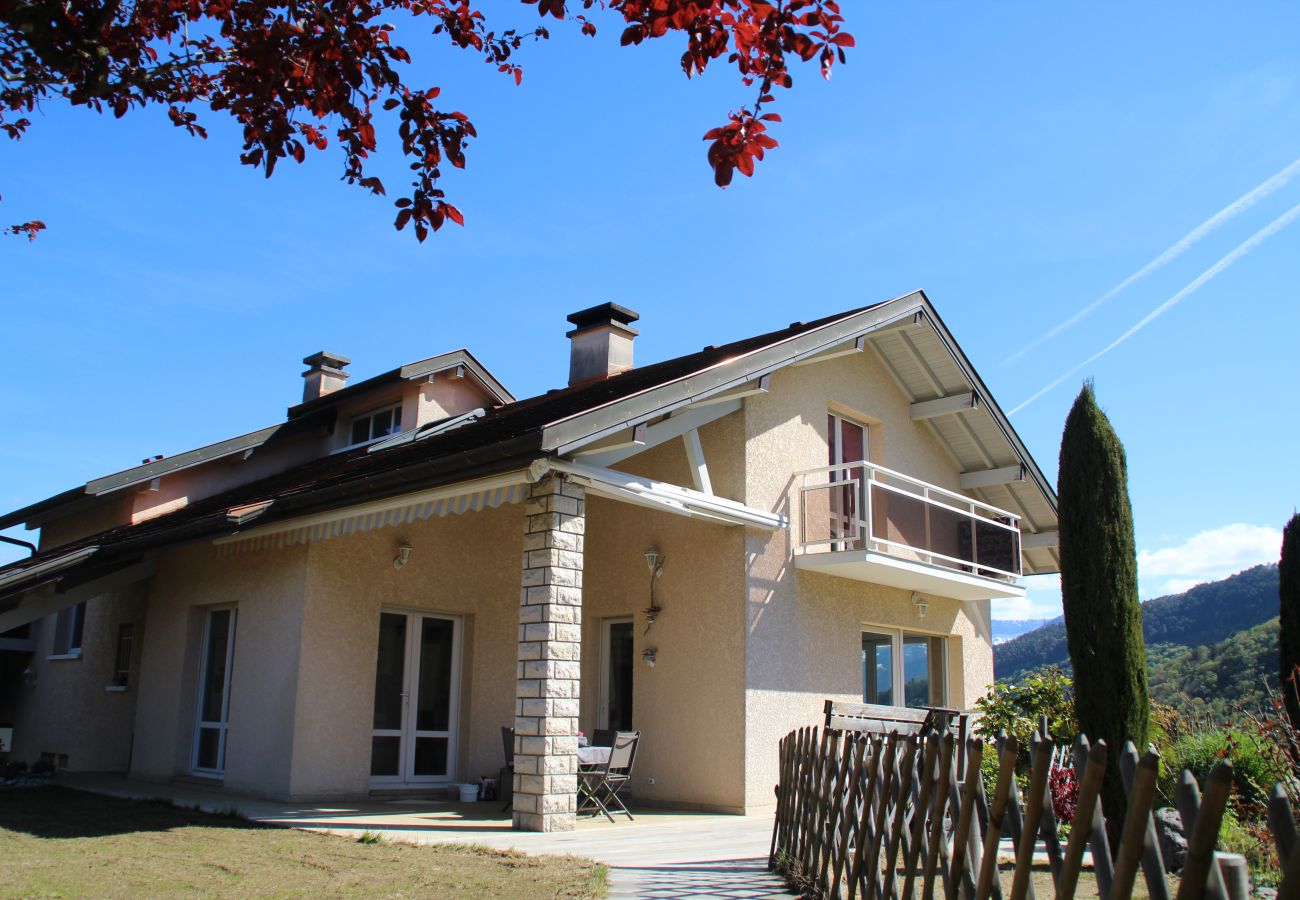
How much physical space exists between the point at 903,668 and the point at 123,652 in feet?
39.4

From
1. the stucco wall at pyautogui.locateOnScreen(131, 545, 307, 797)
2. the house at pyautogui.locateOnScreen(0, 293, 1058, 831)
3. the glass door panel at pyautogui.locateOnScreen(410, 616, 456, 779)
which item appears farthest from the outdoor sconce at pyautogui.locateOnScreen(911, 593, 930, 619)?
the stucco wall at pyautogui.locateOnScreen(131, 545, 307, 797)

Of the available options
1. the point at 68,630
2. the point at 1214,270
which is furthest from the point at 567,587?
the point at 1214,270

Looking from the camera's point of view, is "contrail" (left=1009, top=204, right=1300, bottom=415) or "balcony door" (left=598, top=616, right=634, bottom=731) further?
"contrail" (left=1009, top=204, right=1300, bottom=415)

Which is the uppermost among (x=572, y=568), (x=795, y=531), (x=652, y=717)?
(x=795, y=531)

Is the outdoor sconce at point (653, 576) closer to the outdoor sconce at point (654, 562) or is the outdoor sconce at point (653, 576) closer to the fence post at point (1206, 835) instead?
the outdoor sconce at point (654, 562)

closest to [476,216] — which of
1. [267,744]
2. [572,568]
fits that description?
[572,568]

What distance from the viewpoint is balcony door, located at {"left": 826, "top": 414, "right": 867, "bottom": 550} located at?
47.8 feet

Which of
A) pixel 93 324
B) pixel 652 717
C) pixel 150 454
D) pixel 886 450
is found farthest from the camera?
pixel 150 454

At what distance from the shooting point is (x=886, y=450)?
52.5 feet

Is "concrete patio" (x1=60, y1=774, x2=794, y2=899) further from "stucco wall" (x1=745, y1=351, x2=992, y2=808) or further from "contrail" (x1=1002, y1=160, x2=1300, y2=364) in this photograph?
"contrail" (x1=1002, y1=160, x2=1300, y2=364)

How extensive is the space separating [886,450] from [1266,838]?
917 centimetres

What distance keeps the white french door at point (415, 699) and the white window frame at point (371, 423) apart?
17.7ft

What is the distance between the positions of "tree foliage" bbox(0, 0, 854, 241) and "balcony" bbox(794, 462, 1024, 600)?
27.7 ft

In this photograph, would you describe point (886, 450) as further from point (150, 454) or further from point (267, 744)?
point (150, 454)
